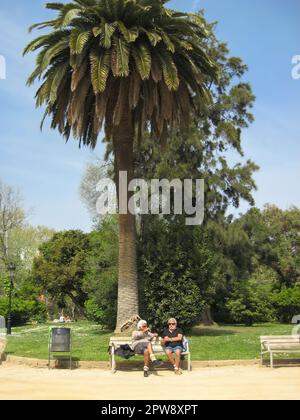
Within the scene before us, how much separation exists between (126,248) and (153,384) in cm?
893

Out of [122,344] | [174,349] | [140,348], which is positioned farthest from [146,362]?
[174,349]

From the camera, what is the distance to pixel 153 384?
10.9 m

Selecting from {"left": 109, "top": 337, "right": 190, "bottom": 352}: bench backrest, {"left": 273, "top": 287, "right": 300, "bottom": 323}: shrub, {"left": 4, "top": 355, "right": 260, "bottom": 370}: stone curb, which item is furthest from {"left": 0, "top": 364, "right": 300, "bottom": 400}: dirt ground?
{"left": 273, "top": 287, "right": 300, "bottom": 323}: shrub

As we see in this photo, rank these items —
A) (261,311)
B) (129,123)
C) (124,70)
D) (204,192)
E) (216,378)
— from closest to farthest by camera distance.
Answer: (216,378) → (124,70) → (129,123) → (204,192) → (261,311)

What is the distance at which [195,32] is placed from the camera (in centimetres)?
1947

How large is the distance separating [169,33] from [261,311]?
71.5 feet

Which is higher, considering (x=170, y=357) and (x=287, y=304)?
(x=170, y=357)

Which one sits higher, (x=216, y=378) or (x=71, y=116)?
(x=71, y=116)

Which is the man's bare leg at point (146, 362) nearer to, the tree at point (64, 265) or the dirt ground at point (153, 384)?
the dirt ground at point (153, 384)

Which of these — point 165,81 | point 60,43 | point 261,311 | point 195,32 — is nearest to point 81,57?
point 60,43

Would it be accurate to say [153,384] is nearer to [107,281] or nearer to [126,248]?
[126,248]

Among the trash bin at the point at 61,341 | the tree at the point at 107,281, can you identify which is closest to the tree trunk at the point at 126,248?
the tree at the point at 107,281

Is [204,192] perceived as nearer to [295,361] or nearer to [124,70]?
[124,70]

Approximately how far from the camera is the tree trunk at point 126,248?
63.4 feet
